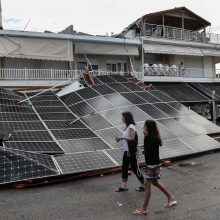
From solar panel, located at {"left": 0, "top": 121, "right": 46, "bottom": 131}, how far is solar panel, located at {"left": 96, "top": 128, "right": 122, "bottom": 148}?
2045mm

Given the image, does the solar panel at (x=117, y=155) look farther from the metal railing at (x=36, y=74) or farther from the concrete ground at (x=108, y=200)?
the metal railing at (x=36, y=74)

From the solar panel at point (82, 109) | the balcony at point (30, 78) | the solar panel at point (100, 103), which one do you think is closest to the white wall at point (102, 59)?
the balcony at point (30, 78)

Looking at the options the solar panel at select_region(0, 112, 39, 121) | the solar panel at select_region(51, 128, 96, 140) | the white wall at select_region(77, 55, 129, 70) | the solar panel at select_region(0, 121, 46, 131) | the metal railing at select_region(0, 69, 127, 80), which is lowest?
the solar panel at select_region(51, 128, 96, 140)

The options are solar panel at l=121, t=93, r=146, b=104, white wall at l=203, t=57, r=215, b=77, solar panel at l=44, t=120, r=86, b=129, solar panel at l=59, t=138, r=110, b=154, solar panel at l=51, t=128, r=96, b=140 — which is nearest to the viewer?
solar panel at l=59, t=138, r=110, b=154

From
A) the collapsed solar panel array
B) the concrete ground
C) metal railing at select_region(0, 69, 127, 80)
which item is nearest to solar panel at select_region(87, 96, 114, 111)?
the collapsed solar panel array

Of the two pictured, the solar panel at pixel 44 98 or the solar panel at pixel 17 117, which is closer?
the solar panel at pixel 17 117

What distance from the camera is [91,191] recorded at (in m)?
8.41

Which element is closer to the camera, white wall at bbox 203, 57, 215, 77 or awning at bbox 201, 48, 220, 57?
awning at bbox 201, 48, 220, 57

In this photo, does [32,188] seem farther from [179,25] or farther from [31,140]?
[179,25]

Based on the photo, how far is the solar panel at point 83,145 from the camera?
10.9 m

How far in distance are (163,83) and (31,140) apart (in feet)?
53.0

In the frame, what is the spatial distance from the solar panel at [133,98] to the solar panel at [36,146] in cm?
533

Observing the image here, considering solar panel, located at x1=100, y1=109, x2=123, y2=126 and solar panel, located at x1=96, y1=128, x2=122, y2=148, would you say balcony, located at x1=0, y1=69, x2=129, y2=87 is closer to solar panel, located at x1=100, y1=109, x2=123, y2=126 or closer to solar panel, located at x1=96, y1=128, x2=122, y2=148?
solar panel, located at x1=100, y1=109, x2=123, y2=126

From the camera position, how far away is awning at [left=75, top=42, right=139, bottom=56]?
22.9 m
